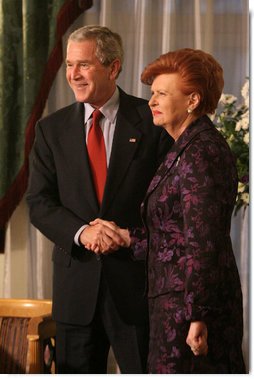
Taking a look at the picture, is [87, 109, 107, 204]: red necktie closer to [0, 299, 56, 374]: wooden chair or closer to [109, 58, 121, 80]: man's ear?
[109, 58, 121, 80]: man's ear

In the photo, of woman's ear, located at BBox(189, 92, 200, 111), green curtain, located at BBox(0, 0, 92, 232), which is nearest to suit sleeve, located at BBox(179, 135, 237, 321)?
woman's ear, located at BBox(189, 92, 200, 111)

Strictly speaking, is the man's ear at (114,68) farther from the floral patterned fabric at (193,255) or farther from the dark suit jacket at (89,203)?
the floral patterned fabric at (193,255)

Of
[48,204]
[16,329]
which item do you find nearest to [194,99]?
[48,204]

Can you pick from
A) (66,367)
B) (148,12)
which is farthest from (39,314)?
(148,12)

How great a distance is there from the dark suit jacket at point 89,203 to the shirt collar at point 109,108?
0.06ft

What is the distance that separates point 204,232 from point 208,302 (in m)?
0.18

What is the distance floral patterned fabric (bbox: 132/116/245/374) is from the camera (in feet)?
5.80

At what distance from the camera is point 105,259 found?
214cm

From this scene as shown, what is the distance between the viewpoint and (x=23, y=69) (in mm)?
2609

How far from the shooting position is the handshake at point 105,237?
207 cm

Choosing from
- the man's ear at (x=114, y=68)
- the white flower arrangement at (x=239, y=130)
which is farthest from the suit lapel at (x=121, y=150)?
the white flower arrangement at (x=239, y=130)

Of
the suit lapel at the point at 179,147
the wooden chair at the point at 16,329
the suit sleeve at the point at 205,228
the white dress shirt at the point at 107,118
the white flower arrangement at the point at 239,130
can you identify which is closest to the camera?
the suit sleeve at the point at 205,228

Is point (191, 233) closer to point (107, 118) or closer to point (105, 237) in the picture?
point (105, 237)

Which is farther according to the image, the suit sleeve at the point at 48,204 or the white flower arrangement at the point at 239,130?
the white flower arrangement at the point at 239,130
